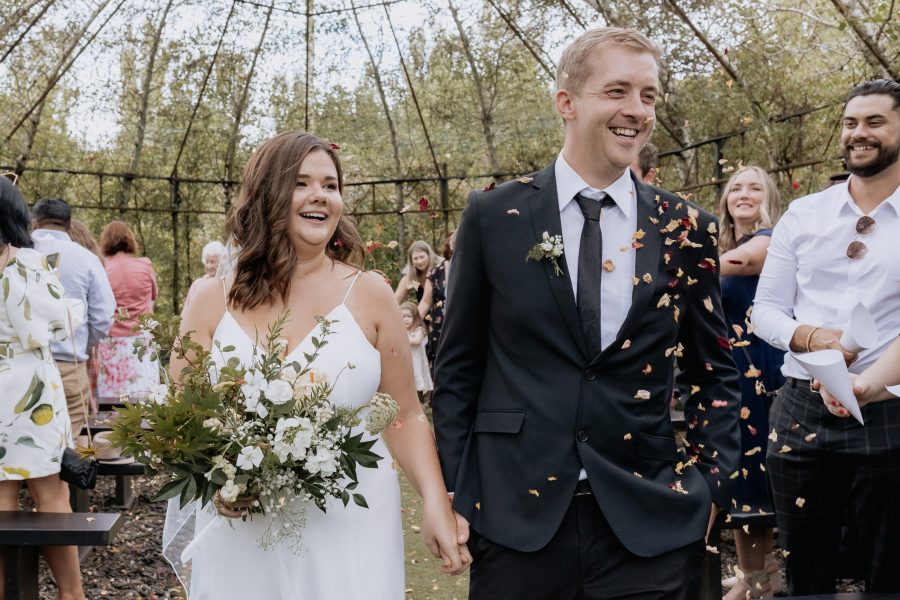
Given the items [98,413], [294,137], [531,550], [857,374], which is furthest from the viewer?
[98,413]

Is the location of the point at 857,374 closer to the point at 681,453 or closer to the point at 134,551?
the point at 681,453

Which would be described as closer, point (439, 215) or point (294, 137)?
point (294, 137)

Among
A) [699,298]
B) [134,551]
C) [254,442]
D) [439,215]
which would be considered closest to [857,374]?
[699,298]

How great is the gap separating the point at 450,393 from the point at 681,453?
0.64 m

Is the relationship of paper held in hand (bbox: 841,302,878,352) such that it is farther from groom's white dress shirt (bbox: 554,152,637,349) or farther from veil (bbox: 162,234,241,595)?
veil (bbox: 162,234,241,595)

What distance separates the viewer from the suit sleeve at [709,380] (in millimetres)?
2418

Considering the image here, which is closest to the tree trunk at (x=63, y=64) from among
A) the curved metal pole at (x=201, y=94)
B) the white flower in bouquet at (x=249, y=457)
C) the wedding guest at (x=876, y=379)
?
the curved metal pole at (x=201, y=94)

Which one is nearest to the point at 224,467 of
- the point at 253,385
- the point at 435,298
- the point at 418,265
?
the point at 253,385

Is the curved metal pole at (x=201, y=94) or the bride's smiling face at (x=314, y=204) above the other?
the curved metal pole at (x=201, y=94)

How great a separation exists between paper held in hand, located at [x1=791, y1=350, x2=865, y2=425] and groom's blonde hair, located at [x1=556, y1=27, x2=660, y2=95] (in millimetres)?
1044

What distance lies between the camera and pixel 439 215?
13.6 m

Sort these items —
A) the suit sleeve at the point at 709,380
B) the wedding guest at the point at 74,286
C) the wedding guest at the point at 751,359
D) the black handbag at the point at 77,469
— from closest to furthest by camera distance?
the suit sleeve at the point at 709,380 → the black handbag at the point at 77,469 → the wedding guest at the point at 751,359 → the wedding guest at the point at 74,286

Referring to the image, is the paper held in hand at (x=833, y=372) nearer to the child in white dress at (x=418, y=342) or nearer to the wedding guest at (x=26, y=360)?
the wedding guest at (x=26, y=360)

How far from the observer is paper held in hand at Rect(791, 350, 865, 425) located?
2680 millimetres
